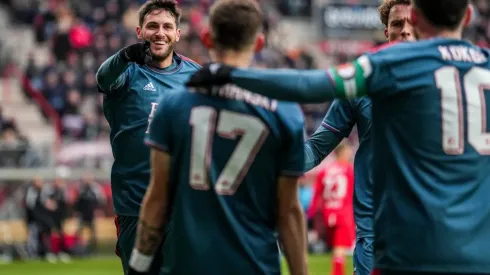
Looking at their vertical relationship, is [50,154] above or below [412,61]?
below

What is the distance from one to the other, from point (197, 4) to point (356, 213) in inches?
932

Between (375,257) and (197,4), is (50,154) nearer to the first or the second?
(197,4)

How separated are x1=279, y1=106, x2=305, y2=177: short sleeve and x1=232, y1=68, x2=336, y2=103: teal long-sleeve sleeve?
0.11 m

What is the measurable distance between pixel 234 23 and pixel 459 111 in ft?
3.43

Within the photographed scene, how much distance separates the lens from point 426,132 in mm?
4324

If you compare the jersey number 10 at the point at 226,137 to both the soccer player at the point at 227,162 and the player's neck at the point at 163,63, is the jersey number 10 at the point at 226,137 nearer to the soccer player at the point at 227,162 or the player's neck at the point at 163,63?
the soccer player at the point at 227,162

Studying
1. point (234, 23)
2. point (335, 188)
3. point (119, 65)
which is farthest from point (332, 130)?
point (335, 188)

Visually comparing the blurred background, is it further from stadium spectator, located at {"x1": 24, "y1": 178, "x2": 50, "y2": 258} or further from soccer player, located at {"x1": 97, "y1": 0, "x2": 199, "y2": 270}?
soccer player, located at {"x1": 97, "y1": 0, "x2": 199, "y2": 270}

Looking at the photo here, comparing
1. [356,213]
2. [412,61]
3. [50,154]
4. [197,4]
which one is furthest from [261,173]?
[197,4]

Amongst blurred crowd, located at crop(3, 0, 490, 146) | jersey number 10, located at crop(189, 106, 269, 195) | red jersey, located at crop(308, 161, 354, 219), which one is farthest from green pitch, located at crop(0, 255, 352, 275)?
jersey number 10, located at crop(189, 106, 269, 195)

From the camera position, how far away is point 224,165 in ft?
14.4

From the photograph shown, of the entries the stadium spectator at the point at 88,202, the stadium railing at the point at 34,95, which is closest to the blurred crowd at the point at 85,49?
the stadium railing at the point at 34,95

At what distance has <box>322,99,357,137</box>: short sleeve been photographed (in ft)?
21.7

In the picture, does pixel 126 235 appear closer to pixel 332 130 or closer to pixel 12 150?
pixel 332 130
